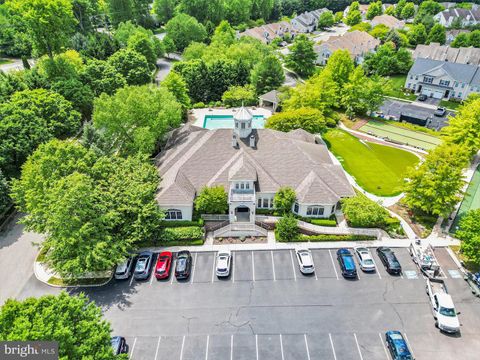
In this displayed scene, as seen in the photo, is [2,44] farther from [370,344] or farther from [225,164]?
[370,344]

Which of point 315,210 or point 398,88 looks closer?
point 315,210

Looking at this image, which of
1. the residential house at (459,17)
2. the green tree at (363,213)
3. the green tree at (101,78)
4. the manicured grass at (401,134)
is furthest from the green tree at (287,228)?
the residential house at (459,17)

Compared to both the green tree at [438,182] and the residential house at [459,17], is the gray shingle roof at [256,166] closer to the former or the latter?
the green tree at [438,182]

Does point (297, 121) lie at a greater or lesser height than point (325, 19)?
lesser

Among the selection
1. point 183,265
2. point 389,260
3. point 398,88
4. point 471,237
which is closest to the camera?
point 471,237

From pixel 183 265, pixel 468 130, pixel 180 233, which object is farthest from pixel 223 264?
pixel 468 130

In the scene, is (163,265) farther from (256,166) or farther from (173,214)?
(256,166)

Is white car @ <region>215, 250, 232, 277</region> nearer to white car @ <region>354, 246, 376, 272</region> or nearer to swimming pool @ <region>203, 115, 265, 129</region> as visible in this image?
white car @ <region>354, 246, 376, 272</region>
